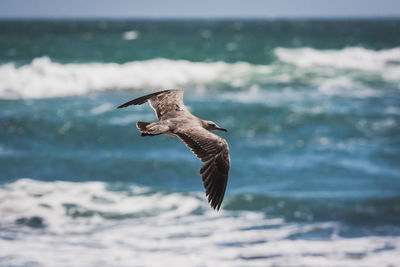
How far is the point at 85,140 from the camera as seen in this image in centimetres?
994

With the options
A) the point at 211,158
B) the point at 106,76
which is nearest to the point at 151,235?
the point at 211,158

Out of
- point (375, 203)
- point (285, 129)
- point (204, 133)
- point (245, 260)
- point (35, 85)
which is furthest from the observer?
point (35, 85)

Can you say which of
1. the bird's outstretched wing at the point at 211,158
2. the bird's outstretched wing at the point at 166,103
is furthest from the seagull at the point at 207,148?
the bird's outstretched wing at the point at 166,103

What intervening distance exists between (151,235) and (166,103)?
2.06 meters

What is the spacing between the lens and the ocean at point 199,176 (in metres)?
5.98

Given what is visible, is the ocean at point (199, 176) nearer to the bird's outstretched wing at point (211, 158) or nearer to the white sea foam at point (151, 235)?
the white sea foam at point (151, 235)

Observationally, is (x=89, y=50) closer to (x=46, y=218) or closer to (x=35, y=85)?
(x=35, y=85)

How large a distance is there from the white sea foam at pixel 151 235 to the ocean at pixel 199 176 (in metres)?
0.02

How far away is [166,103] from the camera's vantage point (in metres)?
4.81

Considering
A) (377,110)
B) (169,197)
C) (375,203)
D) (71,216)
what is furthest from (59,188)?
(377,110)

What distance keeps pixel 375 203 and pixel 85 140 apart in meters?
4.94

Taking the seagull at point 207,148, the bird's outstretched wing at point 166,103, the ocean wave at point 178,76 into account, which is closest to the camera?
the seagull at point 207,148

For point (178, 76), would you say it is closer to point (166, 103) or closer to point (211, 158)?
Result: point (166, 103)

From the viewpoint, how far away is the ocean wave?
49.3 ft
